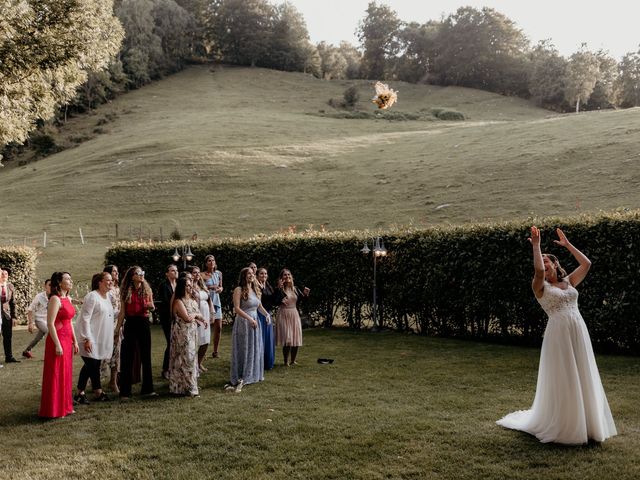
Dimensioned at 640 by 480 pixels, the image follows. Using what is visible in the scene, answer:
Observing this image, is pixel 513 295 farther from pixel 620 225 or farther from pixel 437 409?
pixel 437 409

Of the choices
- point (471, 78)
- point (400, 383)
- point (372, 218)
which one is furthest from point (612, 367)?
point (471, 78)

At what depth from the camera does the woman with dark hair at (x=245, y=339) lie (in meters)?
10.6

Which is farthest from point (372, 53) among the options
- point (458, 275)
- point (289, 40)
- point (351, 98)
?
point (458, 275)

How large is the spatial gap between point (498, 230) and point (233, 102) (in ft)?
Answer: 240

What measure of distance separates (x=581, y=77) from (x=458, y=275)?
76.8 metres

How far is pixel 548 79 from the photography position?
275ft

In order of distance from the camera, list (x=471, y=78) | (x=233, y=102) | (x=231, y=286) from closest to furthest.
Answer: (x=231, y=286)
(x=233, y=102)
(x=471, y=78)

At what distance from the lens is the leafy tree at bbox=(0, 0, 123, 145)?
15.4m

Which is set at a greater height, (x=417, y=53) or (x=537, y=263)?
(x=417, y=53)

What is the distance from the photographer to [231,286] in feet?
70.5

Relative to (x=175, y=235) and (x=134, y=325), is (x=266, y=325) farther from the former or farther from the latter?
(x=175, y=235)

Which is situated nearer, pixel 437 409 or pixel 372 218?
pixel 437 409

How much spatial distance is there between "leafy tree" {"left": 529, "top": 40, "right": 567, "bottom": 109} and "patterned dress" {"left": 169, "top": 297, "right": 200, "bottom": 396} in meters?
84.7

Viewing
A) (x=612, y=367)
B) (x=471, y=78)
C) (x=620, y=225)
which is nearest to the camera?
(x=612, y=367)
